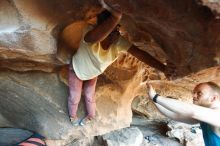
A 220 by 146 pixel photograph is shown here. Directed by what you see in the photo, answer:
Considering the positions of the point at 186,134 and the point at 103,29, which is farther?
the point at 186,134

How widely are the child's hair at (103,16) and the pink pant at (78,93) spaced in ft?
1.61

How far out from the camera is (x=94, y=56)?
2.37 metres

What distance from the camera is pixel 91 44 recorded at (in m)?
2.33

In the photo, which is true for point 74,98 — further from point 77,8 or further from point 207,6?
point 207,6

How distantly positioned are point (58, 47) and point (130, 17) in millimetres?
730

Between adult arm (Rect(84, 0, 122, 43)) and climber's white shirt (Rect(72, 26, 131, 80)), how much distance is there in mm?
98

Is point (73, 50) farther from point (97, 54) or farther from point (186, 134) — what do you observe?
point (186, 134)

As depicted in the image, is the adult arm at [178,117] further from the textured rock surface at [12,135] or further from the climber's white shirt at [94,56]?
the textured rock surface at [12,135]

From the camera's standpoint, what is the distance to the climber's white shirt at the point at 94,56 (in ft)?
7.73

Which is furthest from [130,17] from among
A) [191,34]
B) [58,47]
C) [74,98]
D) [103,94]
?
[103,94]

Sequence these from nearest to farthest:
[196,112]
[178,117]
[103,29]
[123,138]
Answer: [196,112], [178,117], [103,29], [123,138]

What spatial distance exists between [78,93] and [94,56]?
427 mm

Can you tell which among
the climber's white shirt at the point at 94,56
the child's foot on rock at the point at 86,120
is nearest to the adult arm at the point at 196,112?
the climber's white shirt at the point at 94,56

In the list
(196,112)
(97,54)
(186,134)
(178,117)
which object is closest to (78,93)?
(97,54)
